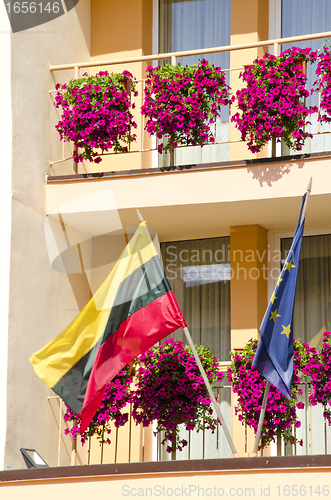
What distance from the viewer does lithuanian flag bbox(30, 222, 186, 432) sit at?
741 centimetres

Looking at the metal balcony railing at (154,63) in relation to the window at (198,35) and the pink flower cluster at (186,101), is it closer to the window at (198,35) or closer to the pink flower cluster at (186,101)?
the window at (198,35)

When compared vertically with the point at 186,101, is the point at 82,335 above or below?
below

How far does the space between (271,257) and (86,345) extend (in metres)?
3.22

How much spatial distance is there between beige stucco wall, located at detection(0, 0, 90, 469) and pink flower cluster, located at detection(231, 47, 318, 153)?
246 cm

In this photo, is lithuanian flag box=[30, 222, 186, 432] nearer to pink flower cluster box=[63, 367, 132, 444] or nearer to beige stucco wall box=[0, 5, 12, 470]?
pink flower cluster box=[63, 367, 132, 444]

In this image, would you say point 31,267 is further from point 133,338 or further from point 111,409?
point 133,338

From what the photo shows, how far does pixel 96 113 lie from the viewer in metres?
9.06

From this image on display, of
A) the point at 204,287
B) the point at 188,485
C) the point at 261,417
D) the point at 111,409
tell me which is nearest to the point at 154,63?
the point at 204,287

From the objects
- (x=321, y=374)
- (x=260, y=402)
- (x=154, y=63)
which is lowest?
(x=260, y=402)

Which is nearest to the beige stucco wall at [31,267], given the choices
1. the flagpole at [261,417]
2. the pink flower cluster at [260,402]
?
the pink flower cluster at [260,402]

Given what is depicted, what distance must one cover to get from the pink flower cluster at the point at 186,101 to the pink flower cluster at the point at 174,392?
2431 millimetres

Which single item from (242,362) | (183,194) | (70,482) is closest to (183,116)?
(183,194)

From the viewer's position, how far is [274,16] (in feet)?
33.8

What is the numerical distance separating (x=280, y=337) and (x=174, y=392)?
1.51 metres
